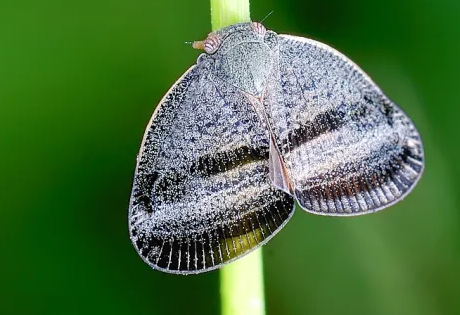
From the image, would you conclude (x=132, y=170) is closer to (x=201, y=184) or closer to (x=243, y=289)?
(x=201, y=184)

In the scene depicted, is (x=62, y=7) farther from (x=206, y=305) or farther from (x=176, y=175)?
(x=206, y=305)

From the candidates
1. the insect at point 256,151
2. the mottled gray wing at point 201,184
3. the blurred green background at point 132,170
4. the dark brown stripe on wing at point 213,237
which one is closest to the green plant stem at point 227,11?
the insect at point 256,151

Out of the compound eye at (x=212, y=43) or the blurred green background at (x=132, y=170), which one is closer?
the compound eye at (x=212, y=43)

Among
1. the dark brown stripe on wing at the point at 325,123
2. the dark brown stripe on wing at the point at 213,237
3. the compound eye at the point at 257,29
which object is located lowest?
the dark brown stripe on wing at the point at 213,237

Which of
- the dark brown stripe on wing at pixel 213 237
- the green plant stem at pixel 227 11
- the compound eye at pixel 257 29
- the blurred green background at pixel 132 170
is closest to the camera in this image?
the green plant stem at pixel 227 11

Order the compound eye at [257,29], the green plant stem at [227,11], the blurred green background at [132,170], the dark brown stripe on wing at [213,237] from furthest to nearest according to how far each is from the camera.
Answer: the blurred green background at [132,170] → the compound eye at [257,29] → the dark brown stripe on wing at [213,237] → the green plant stem at [227,11]

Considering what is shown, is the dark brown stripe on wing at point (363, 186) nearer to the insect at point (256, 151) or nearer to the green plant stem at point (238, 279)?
the insect at point (256, 151)

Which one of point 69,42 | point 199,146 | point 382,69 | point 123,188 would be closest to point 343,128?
point 199,146

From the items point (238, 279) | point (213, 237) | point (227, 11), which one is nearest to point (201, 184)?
point (213, 237)
